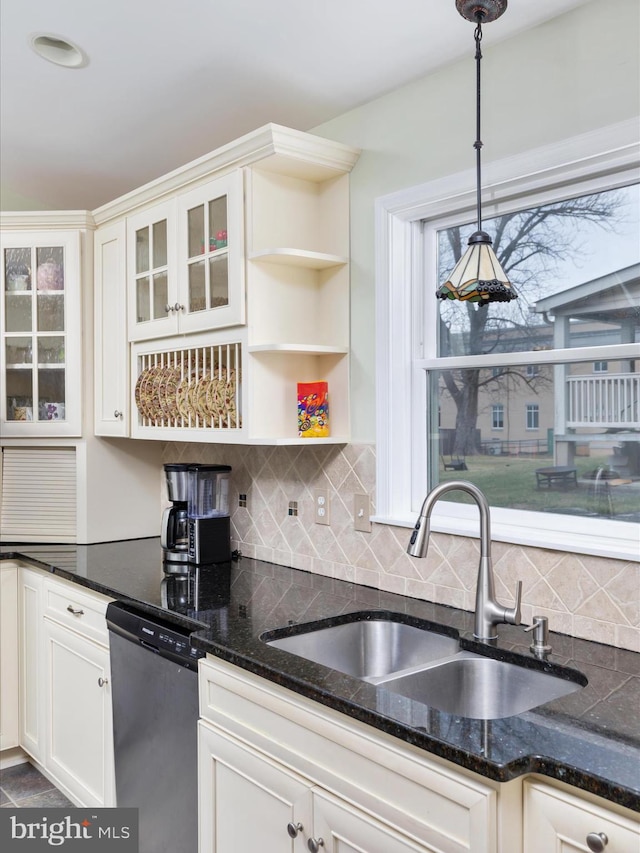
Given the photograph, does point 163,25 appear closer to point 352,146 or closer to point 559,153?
point 352,146

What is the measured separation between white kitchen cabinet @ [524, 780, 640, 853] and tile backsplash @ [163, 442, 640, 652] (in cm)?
64

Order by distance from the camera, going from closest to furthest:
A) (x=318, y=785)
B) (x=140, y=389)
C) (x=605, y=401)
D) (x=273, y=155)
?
(x=318, y=785) < (x=605, y=401) < (x=273, y=155) < (x=140, y=389)

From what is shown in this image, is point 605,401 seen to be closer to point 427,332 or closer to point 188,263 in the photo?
point 427,332

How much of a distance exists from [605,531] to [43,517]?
2383 mm

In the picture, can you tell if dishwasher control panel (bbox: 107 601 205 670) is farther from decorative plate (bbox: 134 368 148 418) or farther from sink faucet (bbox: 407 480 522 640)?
decorative plate (bbox: 134 368 148 418)

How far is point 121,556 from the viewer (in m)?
2.96

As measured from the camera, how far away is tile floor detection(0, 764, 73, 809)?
2727 millimetres

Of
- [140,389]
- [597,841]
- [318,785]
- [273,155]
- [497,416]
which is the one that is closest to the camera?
[597,841]

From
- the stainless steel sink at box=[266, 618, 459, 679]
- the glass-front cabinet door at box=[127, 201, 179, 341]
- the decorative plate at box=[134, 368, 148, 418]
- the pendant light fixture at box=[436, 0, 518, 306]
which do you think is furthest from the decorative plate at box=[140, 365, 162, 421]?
the pendant light fixture at box=[436, 0, 518, 306]

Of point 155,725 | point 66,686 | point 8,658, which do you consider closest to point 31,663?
point 8,658

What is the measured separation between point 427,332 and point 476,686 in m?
1.11

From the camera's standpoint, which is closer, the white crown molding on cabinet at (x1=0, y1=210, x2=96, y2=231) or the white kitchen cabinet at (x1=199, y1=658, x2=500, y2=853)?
the white kitchen cabinet at (x1=199, y1=658, x2=500, y2=853)

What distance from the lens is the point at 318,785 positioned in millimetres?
1560

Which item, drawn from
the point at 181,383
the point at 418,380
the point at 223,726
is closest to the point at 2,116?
the point at 181,383
